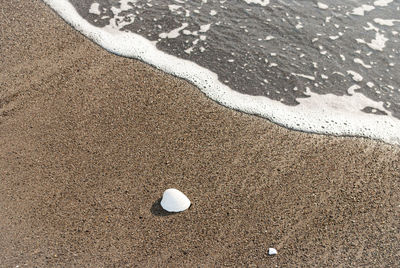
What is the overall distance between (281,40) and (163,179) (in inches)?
131

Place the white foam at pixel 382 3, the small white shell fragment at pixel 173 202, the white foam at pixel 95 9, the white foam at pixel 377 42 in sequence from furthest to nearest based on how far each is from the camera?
1. the white foam at pixel 382 3
2. the white foam at pixel 95 9
3. the white foam at pixel 377 42
4. the small white shell fragment at pixel 173 202

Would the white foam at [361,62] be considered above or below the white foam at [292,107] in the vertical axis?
→ above

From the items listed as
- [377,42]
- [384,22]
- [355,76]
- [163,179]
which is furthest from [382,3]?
[163,179]

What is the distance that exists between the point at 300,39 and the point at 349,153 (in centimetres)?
243

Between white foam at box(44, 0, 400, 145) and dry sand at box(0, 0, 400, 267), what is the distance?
0.57ft

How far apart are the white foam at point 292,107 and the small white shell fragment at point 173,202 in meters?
1.67

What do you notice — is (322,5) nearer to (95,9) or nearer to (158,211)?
(95,9)

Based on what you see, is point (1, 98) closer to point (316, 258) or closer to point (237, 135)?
point (237, 135)

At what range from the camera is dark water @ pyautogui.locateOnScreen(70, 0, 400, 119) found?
5.17 metres

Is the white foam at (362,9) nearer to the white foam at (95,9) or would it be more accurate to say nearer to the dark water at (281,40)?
the dark water at (281,40)

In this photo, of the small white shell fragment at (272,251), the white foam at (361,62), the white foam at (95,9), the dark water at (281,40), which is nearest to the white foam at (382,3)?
the dark water at (281,40)

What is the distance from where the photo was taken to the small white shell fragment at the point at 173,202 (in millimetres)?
3496

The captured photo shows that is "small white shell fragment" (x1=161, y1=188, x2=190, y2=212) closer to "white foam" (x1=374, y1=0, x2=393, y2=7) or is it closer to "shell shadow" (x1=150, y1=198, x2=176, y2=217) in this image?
"shell shadow" (x1=150, y1=198, x2=176, y2=217)

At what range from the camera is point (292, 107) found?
15.8 feet
